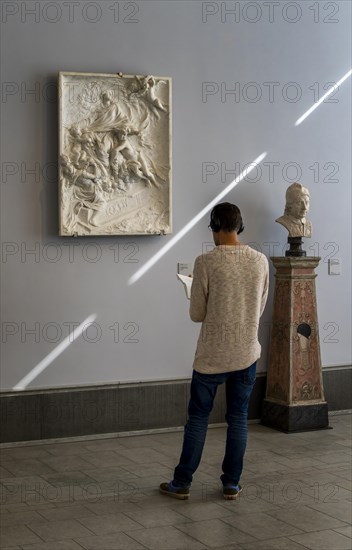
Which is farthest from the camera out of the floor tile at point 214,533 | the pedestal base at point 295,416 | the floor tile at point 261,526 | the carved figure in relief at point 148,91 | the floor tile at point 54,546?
the pedestal base at point 295,416

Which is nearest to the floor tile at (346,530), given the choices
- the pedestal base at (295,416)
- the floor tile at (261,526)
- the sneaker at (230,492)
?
the floor tile at (261,526)

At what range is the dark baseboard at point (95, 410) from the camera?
598 centimetres

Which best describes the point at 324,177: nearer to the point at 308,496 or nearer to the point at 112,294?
the point at 112,294

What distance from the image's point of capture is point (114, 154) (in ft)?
20.1

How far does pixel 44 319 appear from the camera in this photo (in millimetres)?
6074

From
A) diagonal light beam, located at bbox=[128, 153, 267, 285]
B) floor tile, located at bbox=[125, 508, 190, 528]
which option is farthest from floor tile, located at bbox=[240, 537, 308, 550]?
diagonal light beam, located at bbox=[128, 153, 267, 285]

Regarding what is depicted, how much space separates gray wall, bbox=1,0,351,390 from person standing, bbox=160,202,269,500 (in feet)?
5.28

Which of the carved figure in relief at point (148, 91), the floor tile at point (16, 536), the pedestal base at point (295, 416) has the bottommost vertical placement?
the floor tile at point (16, 536)

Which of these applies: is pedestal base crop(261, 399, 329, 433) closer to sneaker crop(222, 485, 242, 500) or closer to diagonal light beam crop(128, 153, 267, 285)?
diagonal light beam crop(128, 153, 267, 285)

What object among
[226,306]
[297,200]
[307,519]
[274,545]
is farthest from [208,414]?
[297,200]

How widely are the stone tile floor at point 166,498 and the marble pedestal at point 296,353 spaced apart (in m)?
0.23

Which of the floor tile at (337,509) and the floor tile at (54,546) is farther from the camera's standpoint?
the floor tile at (337,509)

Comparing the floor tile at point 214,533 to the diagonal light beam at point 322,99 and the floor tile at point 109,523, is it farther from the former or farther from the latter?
the diagonal light beam at point 322,99

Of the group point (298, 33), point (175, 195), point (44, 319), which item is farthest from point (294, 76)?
point (44, 319)
